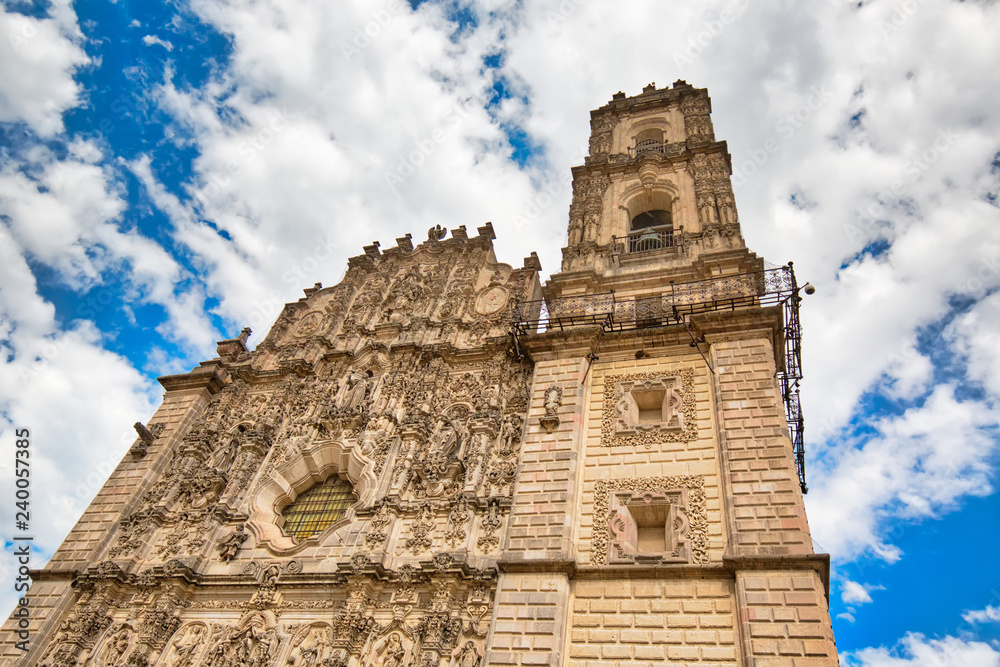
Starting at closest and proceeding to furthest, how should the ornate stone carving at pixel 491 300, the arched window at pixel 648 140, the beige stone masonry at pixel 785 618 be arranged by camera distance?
the beige stone masonry at pixel 785 618 < the ornate stone carving at pixel 491 300 < the arched window at pixel 648 140

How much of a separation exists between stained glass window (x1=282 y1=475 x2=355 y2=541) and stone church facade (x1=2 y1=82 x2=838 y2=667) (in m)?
0.08

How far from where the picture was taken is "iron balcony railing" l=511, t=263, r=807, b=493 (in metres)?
16.0

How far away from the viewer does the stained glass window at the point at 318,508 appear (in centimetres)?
1639

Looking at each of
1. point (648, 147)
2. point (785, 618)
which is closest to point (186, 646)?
point (785, 618)

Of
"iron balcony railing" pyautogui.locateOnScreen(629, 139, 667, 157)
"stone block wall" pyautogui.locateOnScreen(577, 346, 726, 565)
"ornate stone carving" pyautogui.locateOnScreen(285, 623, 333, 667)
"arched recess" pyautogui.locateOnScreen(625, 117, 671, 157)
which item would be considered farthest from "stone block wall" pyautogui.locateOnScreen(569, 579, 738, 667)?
"arched recess" pyautogui.locateOnScreen(625, 117, 671, 157)

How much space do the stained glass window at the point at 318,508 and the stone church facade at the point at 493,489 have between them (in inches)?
3.0

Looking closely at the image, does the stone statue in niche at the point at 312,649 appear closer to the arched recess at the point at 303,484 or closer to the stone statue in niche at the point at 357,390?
the arched recess at the point at 303,484

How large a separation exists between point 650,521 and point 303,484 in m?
9.13

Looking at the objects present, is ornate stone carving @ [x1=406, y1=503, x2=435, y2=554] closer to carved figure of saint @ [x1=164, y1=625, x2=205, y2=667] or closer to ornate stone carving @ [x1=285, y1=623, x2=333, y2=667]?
ornate stone carving @ [x1=285, y1=623, x2=333, y2=667]

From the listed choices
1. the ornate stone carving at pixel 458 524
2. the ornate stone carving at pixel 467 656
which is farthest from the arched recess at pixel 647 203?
the ornate stone carving at pixel 467 656

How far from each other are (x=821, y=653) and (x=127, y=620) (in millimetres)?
13848

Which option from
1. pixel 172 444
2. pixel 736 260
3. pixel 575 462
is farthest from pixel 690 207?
pixel 172 444

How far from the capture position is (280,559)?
1520 centimetres

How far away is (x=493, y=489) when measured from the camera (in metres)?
15.0
